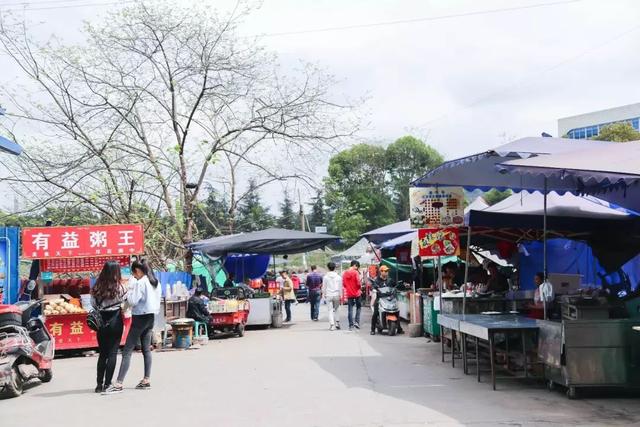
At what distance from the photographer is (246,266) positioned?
2394 centimetres

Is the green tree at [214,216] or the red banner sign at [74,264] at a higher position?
the green tree at [214,216]

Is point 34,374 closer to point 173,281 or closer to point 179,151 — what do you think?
point 173,281

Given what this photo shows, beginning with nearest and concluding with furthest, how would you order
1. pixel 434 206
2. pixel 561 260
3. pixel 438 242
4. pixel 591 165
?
pixel 591 165
pixel 434 206
pixel 438 242
pixel 561 260

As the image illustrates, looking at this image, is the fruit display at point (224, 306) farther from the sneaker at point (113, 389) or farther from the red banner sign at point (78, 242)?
the sneaker at point (113, 389)

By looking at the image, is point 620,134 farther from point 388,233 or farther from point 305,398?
point 305,398

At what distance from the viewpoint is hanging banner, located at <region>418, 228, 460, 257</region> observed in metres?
11.6

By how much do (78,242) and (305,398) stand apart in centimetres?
728

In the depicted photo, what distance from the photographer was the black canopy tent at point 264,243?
722 inches

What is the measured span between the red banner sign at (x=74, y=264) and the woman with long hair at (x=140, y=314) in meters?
5.27

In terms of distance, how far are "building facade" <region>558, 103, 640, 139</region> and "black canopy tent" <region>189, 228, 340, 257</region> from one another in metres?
51.7

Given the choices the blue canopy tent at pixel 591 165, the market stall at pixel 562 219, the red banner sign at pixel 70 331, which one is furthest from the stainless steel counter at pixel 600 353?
the red banner sign at pixel 70 331

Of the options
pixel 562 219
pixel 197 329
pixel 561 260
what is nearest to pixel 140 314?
pixel 197 329

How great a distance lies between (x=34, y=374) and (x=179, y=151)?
10.7 metres

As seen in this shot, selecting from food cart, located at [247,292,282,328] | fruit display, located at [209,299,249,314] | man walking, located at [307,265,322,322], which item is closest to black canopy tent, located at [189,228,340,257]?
food cart, located at [247,292,282,328]
